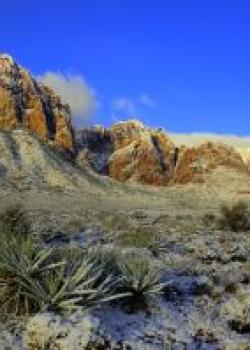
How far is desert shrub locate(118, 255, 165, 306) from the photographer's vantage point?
10.7 meters

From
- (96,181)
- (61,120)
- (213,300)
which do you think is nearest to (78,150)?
(61,120)

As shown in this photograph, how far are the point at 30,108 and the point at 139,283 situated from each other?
255ft

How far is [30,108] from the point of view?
8731cm

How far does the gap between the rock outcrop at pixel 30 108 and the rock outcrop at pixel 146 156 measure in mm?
3306

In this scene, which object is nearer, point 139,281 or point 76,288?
point 76,288

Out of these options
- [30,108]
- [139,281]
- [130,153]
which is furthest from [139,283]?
[130,153]

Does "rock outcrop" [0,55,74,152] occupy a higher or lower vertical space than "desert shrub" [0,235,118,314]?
higher

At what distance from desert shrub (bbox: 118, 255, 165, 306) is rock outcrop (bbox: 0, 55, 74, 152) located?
7380 cm

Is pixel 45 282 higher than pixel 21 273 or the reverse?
the reverse

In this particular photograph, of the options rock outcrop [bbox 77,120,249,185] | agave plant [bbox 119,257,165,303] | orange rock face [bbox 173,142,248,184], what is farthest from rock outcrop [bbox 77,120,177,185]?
agave plant [bbox 119,257,165,303]

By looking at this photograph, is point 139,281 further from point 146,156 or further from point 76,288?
point 146,156

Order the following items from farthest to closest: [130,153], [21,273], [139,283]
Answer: [130,153] → [139,283] → [21,273]

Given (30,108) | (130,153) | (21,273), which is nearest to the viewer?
(21,273)

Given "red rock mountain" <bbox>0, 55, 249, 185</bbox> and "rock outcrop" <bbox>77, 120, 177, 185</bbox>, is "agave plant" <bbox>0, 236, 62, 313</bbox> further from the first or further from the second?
"rock outcrop" <bbox>77, 120, 177, 185</bbox>
